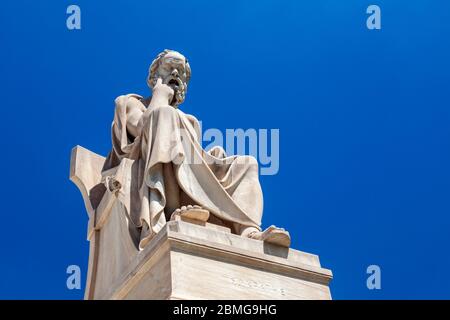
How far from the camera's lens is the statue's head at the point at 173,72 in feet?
38.2

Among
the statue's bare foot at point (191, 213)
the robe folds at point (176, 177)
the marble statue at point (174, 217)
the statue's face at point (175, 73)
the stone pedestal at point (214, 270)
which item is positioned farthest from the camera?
the statue's face at point (175, 73)

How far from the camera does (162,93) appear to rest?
1127 cm

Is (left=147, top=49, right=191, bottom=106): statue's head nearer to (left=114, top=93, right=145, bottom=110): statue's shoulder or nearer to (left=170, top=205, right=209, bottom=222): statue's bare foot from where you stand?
(left=114, top=93, right=145, bottom=110): statue's shoulder

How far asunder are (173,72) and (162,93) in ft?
1.66

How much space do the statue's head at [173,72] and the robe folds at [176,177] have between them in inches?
34.2

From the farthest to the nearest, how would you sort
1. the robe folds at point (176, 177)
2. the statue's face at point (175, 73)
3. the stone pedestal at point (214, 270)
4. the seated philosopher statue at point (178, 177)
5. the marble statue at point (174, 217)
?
the statue's face at point (175, 73)
the robe folds at point (176, 177)
the seated philosopher statue at point (178, 177)
the marble statue at point (174, 217)
the stone pedestal at point (214, 270)

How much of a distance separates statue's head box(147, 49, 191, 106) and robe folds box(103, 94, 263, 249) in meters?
0.87

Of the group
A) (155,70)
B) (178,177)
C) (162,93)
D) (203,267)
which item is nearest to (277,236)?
(203,267)

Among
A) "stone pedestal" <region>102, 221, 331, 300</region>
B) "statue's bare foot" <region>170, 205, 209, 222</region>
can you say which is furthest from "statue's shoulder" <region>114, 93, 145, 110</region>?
"stone pedestal" <region>102, 221, 331, 300</region>

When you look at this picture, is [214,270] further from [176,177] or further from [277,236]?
[176,177]

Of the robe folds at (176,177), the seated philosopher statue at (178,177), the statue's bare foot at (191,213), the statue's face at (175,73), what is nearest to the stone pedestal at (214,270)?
the statue's bare foot at (191,213)

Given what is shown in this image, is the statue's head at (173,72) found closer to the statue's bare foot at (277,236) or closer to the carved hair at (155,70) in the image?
the carved hair at (155,70)
